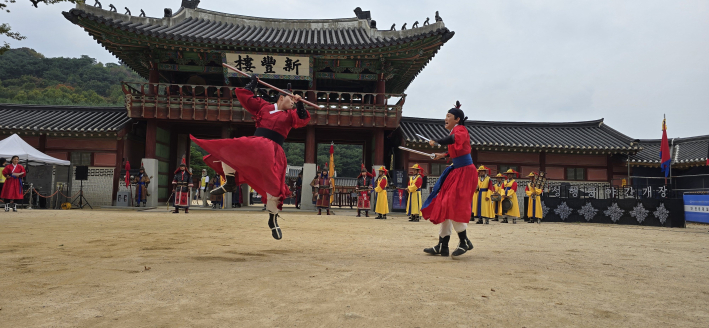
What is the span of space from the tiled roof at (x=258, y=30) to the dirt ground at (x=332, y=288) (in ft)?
37.0

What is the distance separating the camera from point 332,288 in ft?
9.20

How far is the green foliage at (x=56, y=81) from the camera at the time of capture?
36.4m

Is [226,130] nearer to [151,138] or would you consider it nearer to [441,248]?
[151,138]

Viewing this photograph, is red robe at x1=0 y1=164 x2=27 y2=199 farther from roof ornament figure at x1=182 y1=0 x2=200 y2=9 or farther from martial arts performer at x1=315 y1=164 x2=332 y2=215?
roof ornament figure at x1=182 y1=0 x2=200 y2=9

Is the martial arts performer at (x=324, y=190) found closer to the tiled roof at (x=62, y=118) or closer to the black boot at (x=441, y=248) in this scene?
the tiled roof at (x=62, y=118)

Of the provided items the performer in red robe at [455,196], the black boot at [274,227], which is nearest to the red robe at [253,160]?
the black boot at [274,227]

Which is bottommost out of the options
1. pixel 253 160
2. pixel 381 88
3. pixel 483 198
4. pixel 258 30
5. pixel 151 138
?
pixel 483 198

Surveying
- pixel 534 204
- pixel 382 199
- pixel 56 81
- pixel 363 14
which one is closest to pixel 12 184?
pixel 382 199

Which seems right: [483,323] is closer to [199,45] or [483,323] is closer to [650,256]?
[650,256]

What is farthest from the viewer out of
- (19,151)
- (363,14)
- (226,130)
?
(363,14)

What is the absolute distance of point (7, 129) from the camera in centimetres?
1548

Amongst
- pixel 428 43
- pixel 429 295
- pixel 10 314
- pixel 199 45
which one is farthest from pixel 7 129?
pixel 429 295

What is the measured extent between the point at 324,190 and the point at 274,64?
542 cm

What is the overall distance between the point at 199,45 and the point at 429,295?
14.5 meters
